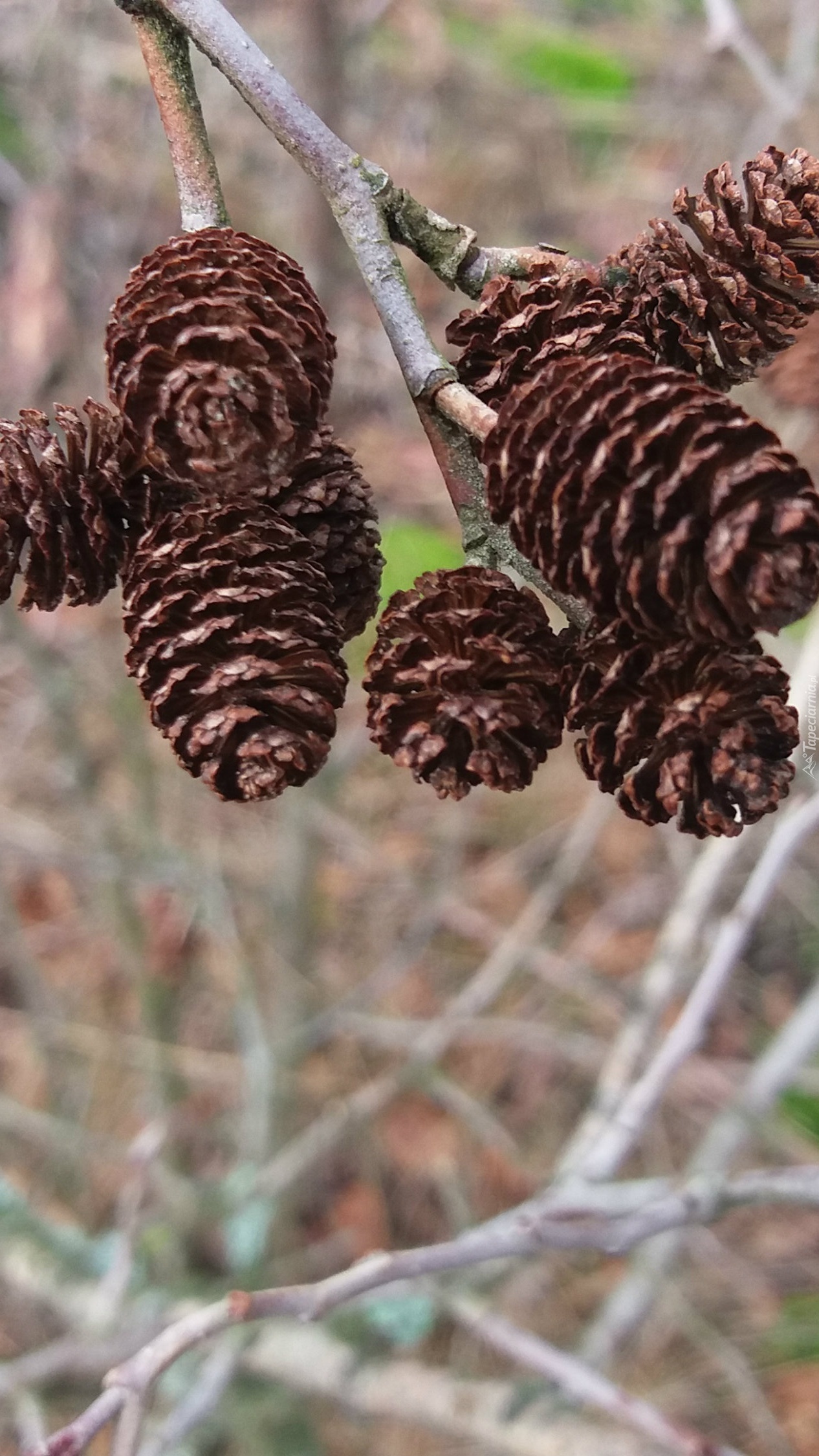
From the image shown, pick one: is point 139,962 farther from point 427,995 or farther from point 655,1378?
point 655,1378

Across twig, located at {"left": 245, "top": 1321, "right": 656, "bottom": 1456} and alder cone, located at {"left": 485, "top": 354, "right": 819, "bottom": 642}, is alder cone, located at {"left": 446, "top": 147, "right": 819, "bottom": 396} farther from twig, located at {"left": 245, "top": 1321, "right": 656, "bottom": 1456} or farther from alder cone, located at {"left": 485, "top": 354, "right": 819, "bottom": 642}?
twig, located at {"left": 245, "top": 1321, "right": 656, "bottom": 1456}

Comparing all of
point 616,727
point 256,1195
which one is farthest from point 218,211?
point 256,1195

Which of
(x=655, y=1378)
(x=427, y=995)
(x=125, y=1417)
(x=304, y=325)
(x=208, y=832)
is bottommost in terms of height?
(x=655, y=1378)

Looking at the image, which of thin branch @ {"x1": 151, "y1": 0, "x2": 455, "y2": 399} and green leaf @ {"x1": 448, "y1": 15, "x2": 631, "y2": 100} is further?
green leaf @ {"x1": 448, "y1": 15, "x2": 631, "y2": 100}

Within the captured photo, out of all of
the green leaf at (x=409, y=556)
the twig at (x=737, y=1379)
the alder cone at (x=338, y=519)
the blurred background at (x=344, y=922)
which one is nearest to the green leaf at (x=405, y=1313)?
the blurred background at (x=344, y=922)

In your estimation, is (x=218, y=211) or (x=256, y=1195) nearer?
(x=218, y=211)

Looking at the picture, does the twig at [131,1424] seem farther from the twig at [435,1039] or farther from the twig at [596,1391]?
the twig at [435,1039]

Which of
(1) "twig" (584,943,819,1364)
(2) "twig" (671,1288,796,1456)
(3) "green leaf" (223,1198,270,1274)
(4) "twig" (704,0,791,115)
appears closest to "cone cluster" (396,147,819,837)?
(1) "twig" (584,943,819,1364)

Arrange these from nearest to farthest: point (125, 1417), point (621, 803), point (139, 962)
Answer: point (621, 803), point (125, 1417), point (139, 962)
